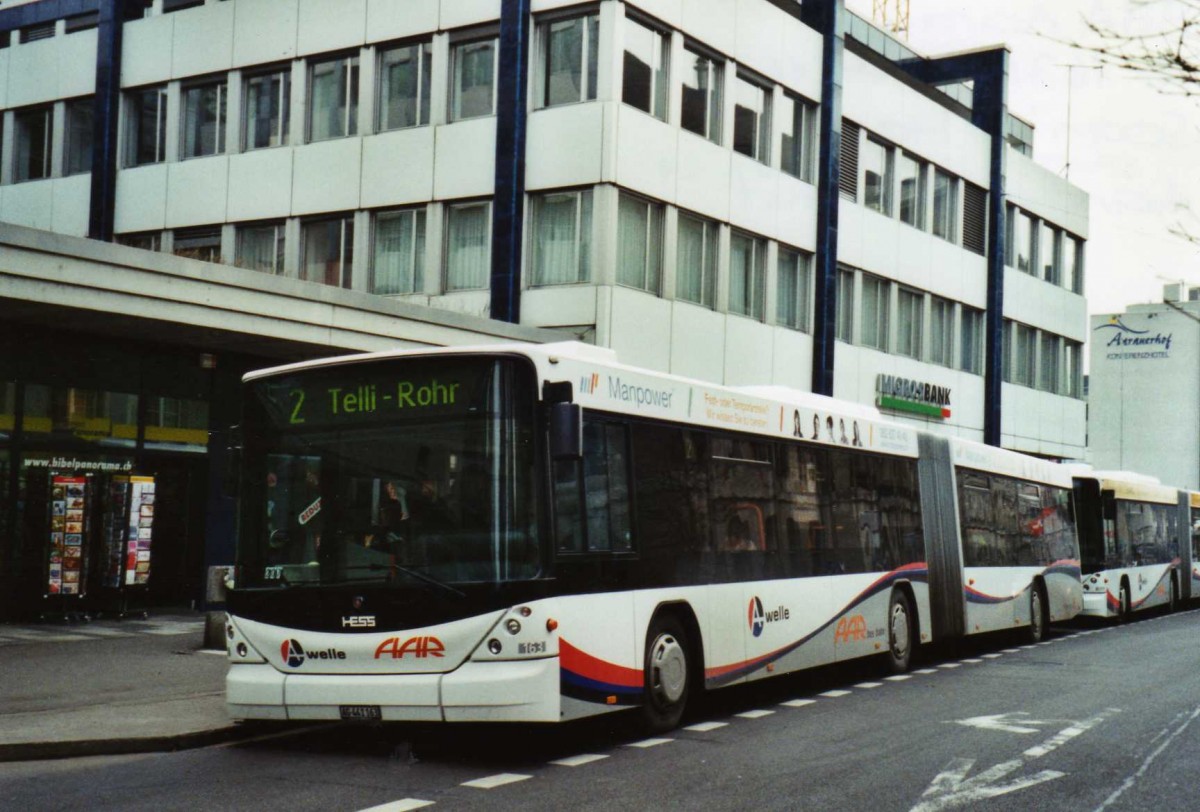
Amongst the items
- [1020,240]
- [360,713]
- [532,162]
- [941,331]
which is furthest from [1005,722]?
[1020,240]

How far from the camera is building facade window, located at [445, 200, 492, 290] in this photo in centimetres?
2775

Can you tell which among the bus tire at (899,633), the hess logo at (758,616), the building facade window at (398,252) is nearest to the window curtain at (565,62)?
the building facade window at (398,252)

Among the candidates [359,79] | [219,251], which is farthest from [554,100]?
[219,251]

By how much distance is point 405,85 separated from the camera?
28.9 metres

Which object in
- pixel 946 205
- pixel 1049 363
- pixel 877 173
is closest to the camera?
pixel 877 173

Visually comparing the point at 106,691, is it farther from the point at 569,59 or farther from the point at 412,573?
the point at 569,59

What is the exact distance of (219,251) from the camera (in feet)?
101

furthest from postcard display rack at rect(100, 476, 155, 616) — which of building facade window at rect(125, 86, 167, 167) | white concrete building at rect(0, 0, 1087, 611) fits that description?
building facade window at rect(125, 86, 167, 167)

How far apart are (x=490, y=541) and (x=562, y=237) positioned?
17647 mm

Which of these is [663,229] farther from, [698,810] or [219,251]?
[698,810]

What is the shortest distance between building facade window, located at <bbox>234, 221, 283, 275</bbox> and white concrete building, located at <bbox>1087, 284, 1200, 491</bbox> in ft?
198

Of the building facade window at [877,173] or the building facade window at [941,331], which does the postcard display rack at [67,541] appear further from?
the building facade window at [941,331]

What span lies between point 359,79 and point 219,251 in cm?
468

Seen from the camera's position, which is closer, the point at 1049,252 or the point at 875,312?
the point at 875,312
